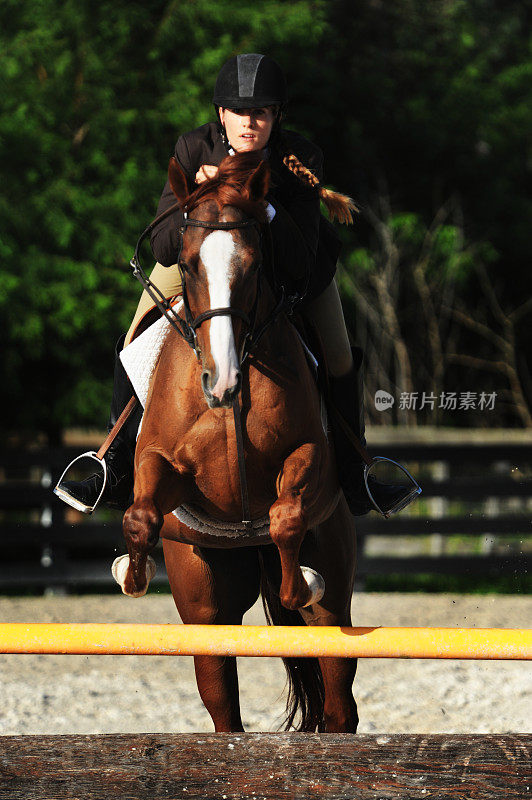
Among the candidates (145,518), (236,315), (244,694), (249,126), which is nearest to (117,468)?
(145,518)

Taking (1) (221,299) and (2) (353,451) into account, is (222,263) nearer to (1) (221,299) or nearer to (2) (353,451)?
(1) (221,299)

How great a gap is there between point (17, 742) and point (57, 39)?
8.33 meters

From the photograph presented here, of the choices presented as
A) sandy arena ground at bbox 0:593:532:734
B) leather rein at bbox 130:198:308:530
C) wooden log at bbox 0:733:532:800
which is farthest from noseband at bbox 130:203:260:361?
sandy arena ground at bbox 0:593:532:734

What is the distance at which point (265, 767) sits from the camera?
8.43 ft

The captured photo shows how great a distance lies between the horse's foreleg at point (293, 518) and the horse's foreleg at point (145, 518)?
28 centimetres

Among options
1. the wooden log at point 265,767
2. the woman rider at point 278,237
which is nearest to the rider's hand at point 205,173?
the woman rider at point 278,237

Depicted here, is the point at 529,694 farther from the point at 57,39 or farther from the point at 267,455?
the point at 57,39

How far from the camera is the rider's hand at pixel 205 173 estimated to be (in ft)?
8.55

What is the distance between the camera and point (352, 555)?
3295 mm

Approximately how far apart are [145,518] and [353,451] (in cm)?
88

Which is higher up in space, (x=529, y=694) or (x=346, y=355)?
(x=346, y=355)

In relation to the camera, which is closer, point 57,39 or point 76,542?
point 76,542

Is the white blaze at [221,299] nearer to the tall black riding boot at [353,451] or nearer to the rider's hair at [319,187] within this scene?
the rider's hair at [319,187]

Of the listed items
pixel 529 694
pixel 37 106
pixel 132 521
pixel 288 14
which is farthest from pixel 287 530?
pixel 288 14
